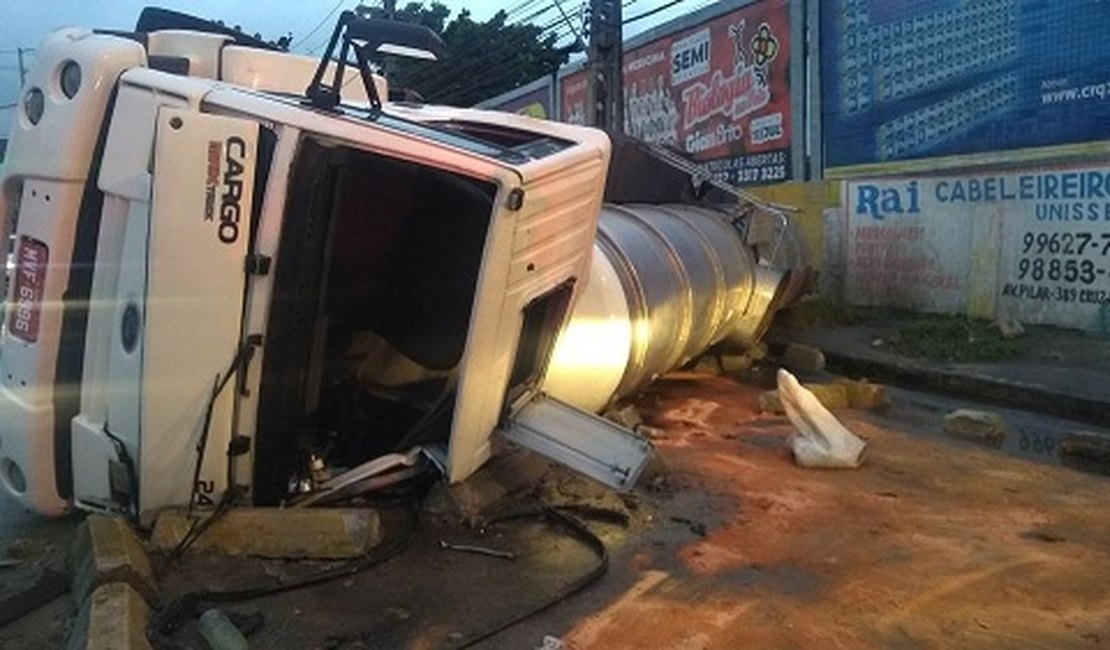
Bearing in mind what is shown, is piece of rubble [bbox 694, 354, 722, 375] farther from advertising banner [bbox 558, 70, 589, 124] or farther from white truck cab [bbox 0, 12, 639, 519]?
advertising banner [bbox 558, 70, 589, 124]

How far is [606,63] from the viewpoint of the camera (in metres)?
16.9

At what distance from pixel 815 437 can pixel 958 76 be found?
7831mm

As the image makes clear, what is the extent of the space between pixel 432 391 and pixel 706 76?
1327cm

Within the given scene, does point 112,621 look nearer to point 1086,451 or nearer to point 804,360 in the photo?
point 1086,451

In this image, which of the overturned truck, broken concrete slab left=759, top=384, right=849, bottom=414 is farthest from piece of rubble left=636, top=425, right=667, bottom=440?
the overturned truck

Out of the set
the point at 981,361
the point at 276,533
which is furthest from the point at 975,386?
the point at 276,533

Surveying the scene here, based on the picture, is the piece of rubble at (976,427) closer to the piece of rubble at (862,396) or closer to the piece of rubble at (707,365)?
the piece of rubble at (862,396)

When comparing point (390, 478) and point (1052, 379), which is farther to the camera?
point (1052, 379)

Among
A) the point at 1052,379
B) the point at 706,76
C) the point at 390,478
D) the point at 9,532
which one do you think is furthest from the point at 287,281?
the point at 706,76

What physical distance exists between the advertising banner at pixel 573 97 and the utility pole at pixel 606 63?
14.4 feet

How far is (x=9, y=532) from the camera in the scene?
4.33 m

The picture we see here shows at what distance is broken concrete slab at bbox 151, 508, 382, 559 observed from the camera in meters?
3.78

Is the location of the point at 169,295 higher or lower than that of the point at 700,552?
higher

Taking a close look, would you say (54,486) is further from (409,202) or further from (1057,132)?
(1057,132)
